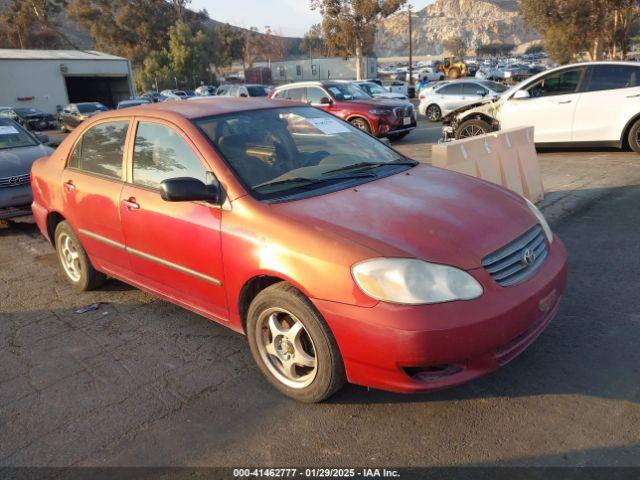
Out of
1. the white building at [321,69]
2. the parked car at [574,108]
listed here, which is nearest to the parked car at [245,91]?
the parked car at [574,108]

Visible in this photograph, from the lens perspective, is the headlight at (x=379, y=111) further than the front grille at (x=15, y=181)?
Yes

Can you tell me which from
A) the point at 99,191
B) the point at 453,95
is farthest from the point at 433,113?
the point at 99,191

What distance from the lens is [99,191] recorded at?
406 cm

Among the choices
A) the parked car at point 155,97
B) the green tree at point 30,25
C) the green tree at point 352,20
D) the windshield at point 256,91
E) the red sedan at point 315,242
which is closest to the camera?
Answer: the red sedan at point 315,242

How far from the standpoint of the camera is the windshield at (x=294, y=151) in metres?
3.34

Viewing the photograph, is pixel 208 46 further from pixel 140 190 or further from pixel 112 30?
pixel 140 190

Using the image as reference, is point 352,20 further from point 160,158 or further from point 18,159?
point 160,158

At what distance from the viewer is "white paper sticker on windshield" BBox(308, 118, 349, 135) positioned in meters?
4.11

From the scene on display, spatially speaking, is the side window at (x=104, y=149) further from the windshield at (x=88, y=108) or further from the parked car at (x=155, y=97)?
the parked car at (x=155, y=97)

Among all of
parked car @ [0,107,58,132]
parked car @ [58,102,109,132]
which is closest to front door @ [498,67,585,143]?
parked car @ [58,102,109,132]

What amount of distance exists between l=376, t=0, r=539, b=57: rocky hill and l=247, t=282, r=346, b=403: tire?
187 m

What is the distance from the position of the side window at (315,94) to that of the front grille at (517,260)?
11590 millimetres

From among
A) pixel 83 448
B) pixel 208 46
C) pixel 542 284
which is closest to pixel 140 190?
pixel 83 448

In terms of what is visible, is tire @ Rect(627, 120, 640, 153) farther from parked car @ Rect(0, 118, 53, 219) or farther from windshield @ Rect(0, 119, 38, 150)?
windshield @ Rect(0, 119, 38, 150)
